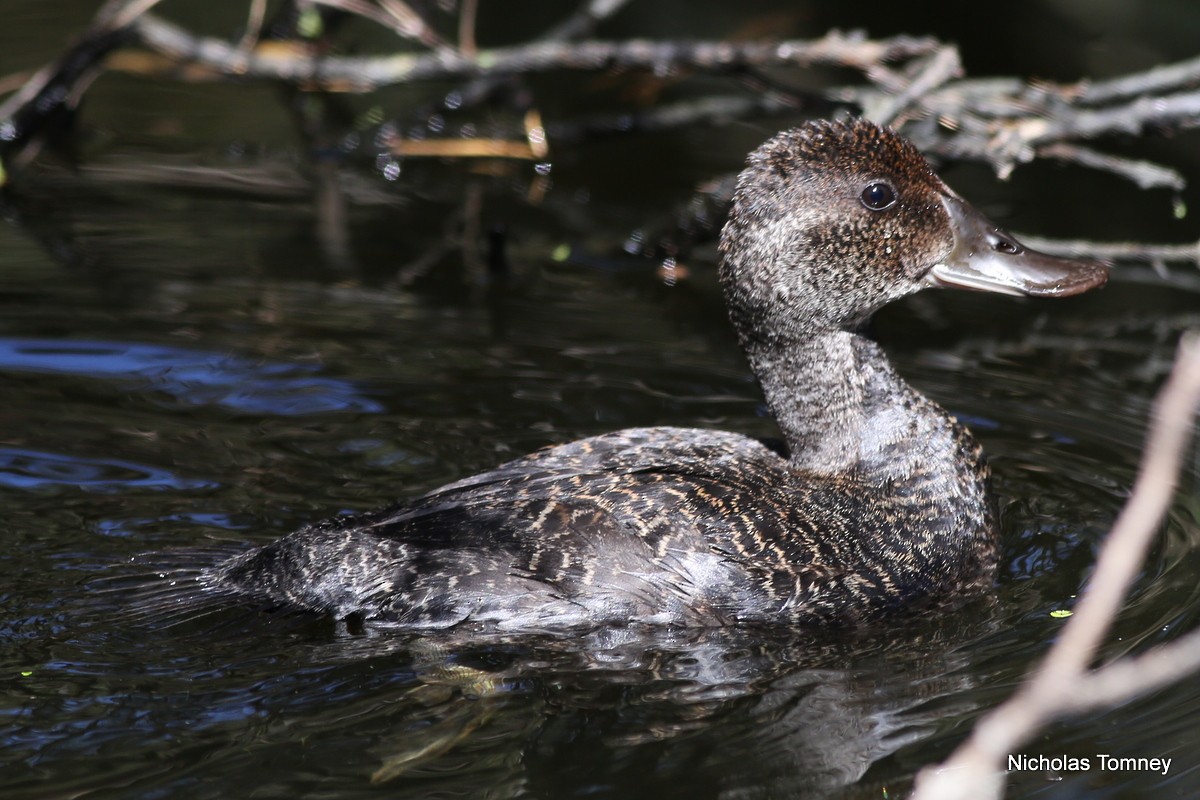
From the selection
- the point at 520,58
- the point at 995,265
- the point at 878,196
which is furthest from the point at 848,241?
the point at 520,58

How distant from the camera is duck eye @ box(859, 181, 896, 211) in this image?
486 cm

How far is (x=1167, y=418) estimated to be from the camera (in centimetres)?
171

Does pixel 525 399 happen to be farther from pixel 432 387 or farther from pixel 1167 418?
pixel 1167 418

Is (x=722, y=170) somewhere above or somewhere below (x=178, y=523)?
above

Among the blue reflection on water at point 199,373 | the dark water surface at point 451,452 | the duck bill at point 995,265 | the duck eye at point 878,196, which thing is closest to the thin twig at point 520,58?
the dark water surface at point 451,452

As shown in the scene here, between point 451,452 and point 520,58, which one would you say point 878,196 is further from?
point 520,58

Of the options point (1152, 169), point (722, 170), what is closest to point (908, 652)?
point (1152, 169)

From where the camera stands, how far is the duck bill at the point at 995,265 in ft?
16.4

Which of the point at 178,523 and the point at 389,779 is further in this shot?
the point at 178,523

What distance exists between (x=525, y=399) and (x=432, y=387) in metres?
0.41

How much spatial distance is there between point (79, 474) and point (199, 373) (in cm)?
105

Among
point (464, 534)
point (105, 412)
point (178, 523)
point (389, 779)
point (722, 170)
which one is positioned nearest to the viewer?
point (389, 779)

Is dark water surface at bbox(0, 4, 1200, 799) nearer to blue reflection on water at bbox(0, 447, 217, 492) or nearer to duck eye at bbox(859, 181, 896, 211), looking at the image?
blue reflection on water at bbox(0, 447, 217, 492)

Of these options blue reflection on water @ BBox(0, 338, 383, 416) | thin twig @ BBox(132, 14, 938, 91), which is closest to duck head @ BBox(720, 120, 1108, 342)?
thin twig @ BBox(132, 14, 938, 91)
